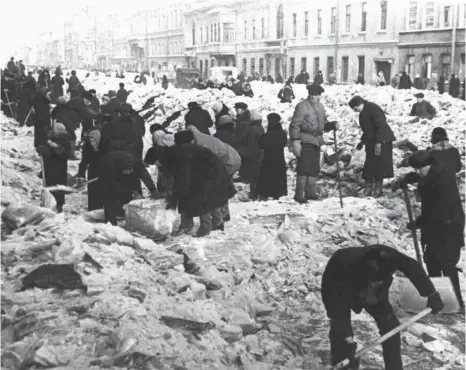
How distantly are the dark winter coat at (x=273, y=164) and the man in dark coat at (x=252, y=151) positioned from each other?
663 millimetres

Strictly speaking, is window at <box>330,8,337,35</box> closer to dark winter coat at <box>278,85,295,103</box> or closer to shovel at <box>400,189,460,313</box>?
dark winter coat at <box>278,85,295,103</box>

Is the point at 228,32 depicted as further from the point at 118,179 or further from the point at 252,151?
the point at 118,179

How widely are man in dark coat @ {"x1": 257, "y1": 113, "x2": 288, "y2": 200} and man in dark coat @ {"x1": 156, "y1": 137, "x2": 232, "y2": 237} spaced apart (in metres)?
2.33

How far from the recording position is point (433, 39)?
30.1m

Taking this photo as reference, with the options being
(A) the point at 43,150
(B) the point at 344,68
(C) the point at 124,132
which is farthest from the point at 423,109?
(B) the point at 344,68

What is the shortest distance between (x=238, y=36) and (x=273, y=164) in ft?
130

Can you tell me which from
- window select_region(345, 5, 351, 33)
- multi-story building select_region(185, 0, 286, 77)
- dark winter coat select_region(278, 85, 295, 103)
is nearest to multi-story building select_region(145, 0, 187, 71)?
multi-story building select_region(185, 0, 286, 77)

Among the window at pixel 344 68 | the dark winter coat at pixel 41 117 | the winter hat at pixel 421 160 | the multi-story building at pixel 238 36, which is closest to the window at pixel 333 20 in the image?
the window at pixel 344 68

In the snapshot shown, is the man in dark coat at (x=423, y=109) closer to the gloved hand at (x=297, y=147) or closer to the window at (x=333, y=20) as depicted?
the gloved hand at (x=297, y=147)

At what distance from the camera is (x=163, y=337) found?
4836 millimetres

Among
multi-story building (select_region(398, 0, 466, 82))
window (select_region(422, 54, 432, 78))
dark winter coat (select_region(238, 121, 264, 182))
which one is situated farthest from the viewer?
window (select_region(422, 54, 432, 78))

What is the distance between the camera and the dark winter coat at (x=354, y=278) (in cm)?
418

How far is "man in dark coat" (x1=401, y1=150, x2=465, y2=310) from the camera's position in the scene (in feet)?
18.9

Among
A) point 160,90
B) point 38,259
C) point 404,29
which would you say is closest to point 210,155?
point 38,259
